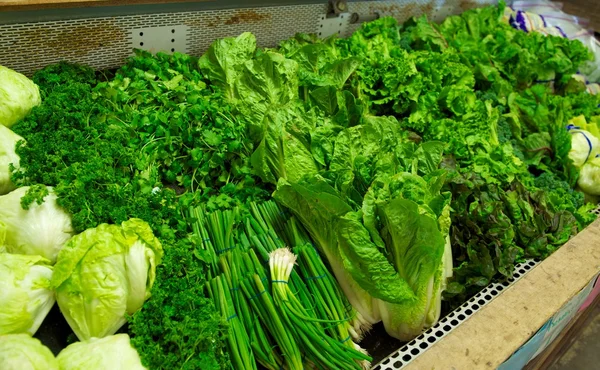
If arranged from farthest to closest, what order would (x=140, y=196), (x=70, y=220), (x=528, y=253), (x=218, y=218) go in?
(x=528, y=253) → (x=218, y=218) → (x=140, y=196) → (x=70, y=220)

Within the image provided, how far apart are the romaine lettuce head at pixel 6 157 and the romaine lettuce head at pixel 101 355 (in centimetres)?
77

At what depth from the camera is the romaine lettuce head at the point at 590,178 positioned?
10.9 ft

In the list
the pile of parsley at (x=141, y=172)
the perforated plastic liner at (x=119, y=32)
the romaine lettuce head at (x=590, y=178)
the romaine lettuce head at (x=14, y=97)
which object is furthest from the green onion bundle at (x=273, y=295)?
the romaine lettuce head at (x=590, y=178)

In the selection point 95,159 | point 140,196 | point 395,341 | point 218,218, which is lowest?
point 395,341

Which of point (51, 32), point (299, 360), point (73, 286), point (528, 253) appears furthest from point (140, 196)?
point (528, 253)

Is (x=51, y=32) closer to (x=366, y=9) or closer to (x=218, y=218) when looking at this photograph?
(x=218, y=218)

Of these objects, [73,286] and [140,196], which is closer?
[73,286]

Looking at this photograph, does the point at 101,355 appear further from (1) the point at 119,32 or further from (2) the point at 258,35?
(2) the point at 258,35

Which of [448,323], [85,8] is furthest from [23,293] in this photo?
[448,323]

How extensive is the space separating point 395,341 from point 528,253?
100cm

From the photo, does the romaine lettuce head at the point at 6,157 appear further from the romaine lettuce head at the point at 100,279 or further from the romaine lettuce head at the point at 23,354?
the romaine lettuce head at the point at 23,354

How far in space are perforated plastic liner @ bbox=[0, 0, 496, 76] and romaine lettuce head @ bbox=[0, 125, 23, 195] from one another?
22.5 inches

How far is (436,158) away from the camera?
2.38m

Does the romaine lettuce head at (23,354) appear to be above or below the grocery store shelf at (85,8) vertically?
below
